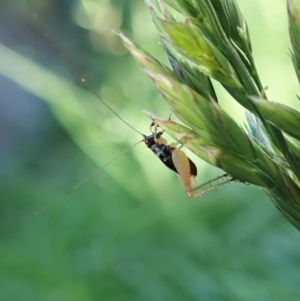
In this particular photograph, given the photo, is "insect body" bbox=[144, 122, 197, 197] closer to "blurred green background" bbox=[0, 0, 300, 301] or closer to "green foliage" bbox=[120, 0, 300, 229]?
"green foliage" bbox=[120, 0, 300, 229]

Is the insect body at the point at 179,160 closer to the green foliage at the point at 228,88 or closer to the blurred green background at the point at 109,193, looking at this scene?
the green foliage at the point at 228,88

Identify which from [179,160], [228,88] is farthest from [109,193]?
[228,88]

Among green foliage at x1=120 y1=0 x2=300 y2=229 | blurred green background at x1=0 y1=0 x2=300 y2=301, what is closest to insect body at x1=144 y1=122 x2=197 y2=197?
green foliage at x1=120 y1=0 x2=300 y2=229

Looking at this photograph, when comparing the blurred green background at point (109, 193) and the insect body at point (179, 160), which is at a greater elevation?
the blurred green background at point (109, 193)

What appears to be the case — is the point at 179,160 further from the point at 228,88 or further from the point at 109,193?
the point at 109,193

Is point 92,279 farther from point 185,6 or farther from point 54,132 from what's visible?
point 185,6

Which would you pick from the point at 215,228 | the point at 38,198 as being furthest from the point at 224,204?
the point at 38,198

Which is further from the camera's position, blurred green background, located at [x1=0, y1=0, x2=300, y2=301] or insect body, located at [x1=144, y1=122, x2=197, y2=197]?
blurred green background, located at [x1=0, y1=0, x2=300, y2=301]

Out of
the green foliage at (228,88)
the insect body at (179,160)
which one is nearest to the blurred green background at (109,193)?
the insect body at (179,160)
